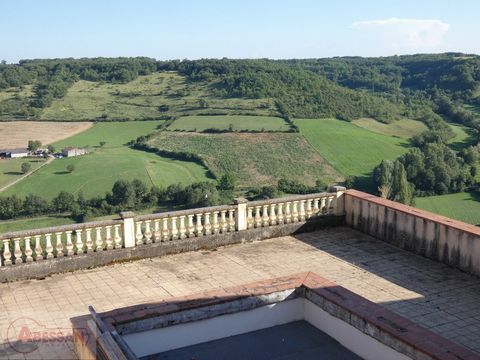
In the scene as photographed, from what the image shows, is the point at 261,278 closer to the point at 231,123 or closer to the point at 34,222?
the point at 34,222

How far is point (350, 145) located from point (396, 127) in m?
19.9

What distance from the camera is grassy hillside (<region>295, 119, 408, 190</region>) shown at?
7356 cm

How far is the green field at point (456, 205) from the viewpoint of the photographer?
54875 mm

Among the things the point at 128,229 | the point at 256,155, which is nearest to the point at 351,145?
the point at 256,155

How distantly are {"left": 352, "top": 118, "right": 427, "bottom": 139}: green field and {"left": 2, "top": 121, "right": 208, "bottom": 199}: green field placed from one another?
35021 mm

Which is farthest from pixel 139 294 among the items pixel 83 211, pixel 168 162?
pixel 168 162

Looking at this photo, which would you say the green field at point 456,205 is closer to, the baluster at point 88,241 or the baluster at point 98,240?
the baluster at point 98,240

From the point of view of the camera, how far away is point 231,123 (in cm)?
8819

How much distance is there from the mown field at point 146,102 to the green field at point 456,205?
37216 millimetres

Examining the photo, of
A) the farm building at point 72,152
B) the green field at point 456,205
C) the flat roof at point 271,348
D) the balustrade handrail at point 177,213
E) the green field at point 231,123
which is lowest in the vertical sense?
the green field at point 456,205

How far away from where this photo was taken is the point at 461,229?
876 cm

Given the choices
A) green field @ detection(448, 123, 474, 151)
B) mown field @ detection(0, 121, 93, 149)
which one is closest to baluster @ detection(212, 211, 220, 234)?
mown field @ detection(0, 121, 93, 149)

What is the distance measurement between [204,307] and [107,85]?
11838cm

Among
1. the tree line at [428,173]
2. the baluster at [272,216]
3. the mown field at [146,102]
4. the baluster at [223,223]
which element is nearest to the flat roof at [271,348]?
the baluster at [223,223]
